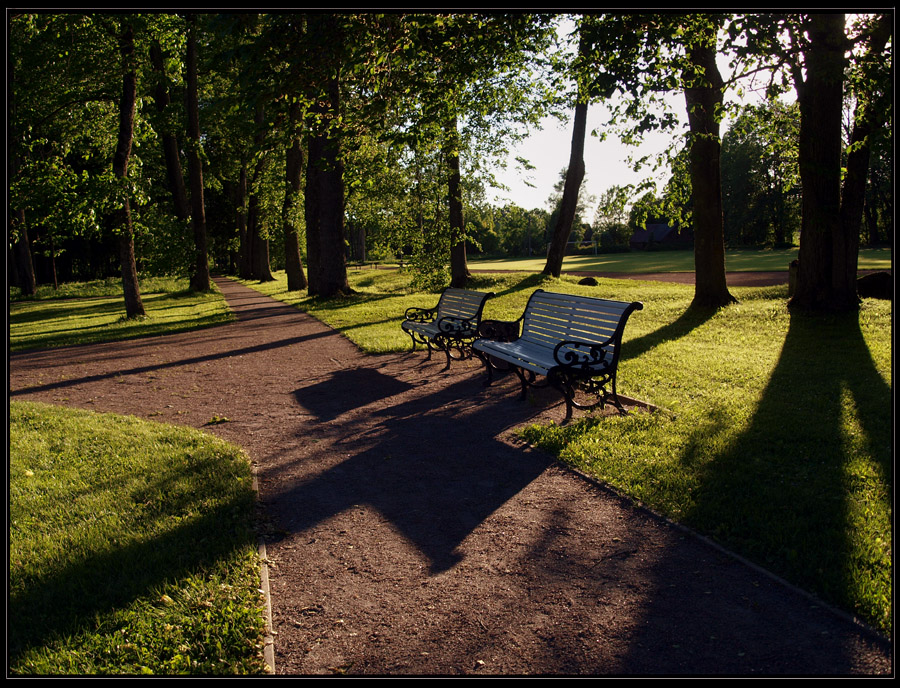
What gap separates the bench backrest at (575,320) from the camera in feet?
20.8

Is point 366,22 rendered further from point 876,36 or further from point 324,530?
point 876,36

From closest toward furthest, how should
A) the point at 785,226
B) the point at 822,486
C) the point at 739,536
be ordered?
the point at 739,536
the point at 822,486
the point at 785,226

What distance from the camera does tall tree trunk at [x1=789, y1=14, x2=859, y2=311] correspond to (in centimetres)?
1145

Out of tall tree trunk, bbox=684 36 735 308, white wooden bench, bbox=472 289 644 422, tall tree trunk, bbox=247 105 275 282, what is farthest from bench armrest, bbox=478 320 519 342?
tall tree trunk, bbox=247 105 275 282

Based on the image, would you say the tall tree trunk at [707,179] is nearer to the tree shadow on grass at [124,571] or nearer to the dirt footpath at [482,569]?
the dirt footpath at [482,569]

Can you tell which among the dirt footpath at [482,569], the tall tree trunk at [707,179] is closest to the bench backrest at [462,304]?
the dirt footpath at [482,569]

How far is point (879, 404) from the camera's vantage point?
634 cm

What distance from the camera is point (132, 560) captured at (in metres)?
3.58

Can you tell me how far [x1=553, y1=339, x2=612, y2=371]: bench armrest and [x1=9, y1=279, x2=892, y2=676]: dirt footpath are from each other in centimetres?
64

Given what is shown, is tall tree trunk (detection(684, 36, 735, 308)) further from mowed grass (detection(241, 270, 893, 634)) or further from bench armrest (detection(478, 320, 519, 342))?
bench armrest (detection(478, 320, 519, 342))

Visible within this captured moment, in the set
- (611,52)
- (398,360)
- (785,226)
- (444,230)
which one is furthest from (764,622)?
(785,226)

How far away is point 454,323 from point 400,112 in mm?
3345

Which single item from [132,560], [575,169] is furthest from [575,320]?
[575,169]

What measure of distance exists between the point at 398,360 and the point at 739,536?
6889mm
